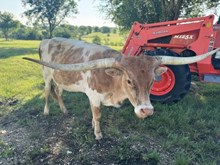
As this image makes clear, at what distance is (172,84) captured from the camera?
6.31 meters

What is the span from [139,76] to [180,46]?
3.62 meters

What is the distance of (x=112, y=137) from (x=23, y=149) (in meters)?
1.54

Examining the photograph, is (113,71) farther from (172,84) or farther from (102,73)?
(172,84)

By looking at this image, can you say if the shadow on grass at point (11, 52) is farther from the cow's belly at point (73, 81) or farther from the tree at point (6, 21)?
the tree at point (6, 21)

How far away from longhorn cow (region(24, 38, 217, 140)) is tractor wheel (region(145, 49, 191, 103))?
5.98 feet

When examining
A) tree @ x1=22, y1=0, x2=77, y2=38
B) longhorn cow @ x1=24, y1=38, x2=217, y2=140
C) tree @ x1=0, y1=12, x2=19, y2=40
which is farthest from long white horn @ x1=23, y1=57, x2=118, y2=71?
tree @ x1=0, y1=12, x2=19, y2=40

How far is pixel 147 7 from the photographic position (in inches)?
580

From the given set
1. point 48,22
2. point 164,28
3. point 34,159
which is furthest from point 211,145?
point 48,22

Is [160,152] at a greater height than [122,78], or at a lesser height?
lesser

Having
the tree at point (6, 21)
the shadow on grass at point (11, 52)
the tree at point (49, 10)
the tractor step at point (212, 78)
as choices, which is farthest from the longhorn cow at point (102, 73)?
the tree at point (6, 21)

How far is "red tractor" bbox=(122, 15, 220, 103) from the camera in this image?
623cm

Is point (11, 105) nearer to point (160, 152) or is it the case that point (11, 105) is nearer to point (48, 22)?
point (160, 152)

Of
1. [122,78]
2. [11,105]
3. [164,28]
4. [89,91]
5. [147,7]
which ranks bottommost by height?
[11,105]

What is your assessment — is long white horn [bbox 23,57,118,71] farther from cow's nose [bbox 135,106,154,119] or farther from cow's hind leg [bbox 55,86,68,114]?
cow's hind leg [bbox 55,86,68,114]
